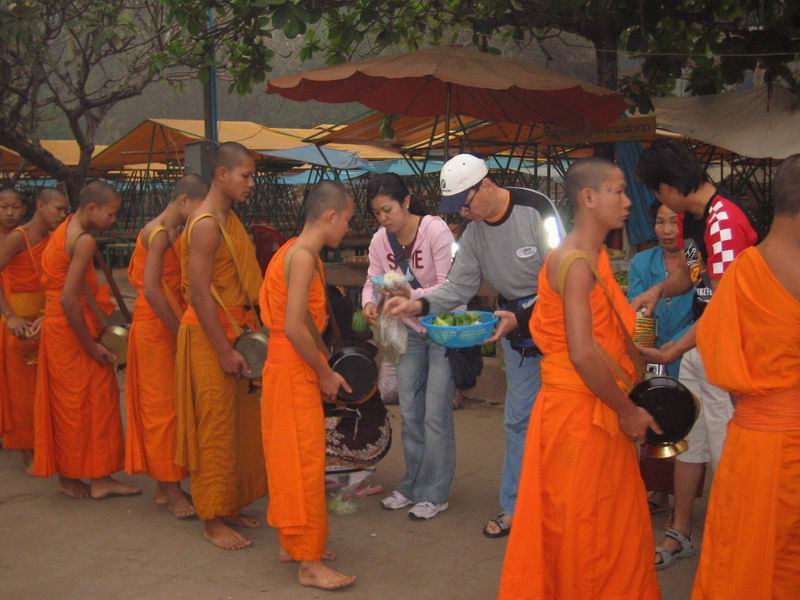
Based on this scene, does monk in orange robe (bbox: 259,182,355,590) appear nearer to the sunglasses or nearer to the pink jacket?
the sunglasses

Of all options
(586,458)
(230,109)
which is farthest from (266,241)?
(230,109)

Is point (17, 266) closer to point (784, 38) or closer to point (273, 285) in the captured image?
point (273, 285)

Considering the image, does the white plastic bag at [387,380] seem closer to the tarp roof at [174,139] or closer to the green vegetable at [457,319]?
the green vegetable at [457,319]

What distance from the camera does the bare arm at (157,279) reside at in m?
4.89

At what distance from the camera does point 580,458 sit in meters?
3.06

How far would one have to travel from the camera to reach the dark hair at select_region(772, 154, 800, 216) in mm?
2732

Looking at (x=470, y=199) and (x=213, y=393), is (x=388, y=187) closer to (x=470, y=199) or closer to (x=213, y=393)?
(x=470, y=199)

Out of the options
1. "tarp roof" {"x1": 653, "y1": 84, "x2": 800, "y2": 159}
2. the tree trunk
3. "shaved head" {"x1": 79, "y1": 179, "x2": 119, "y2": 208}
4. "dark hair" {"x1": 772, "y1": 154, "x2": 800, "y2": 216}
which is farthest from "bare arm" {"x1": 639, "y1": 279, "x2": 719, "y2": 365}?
"tarp roof" {"x1": 653, "y1": 84, "x2": 800, "y2": 159}

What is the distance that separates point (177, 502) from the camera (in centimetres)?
514

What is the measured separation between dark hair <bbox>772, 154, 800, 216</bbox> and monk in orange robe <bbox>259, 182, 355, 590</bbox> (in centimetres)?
182

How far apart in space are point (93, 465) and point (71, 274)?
1094mm

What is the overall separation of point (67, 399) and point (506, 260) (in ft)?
8.91

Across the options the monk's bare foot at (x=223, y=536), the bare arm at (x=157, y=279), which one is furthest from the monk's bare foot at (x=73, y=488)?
the bare arm at (x=157, y=279)

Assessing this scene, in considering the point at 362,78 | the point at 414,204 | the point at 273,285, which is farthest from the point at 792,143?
the point at 273,285
